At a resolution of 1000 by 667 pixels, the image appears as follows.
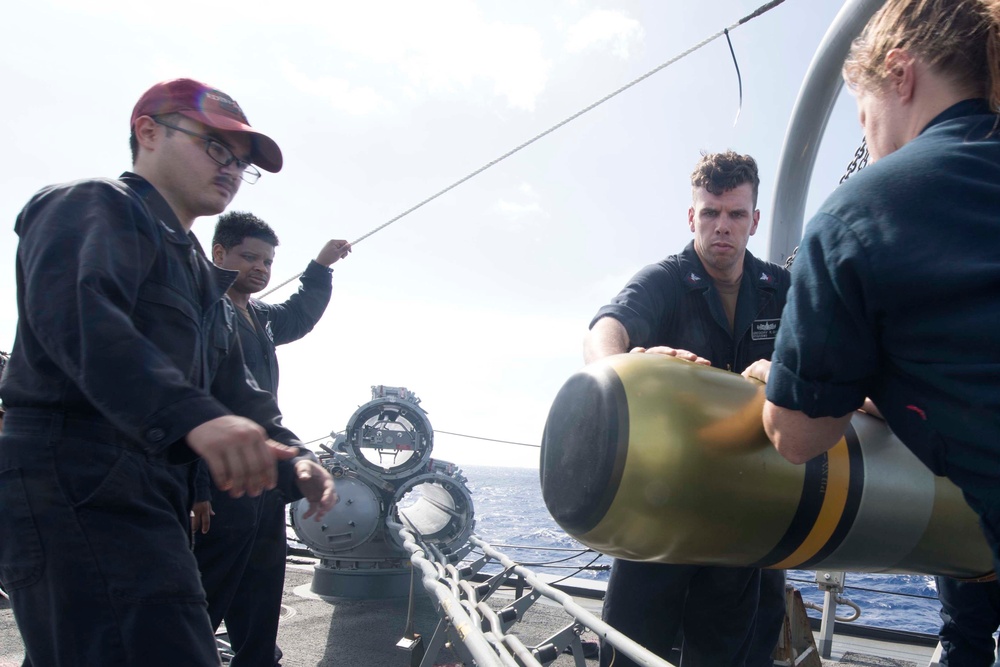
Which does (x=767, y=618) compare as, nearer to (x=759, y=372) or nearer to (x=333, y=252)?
(x=759, y=372)

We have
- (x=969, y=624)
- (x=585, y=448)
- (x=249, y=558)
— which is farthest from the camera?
(x=249, y=558)

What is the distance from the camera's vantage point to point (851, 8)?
309cm

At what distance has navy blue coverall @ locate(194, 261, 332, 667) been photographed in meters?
2.48

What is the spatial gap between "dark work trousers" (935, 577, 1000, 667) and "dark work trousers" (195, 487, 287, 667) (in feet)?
7.46

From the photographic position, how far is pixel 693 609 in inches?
92.5

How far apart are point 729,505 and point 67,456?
3.85ft

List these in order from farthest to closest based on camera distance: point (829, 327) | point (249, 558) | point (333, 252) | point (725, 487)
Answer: point (333, 252) → point (249, 558) → point (725, 487) → point (829, 327)

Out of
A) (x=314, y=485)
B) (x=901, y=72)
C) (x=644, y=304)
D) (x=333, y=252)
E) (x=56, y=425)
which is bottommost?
(x=314, y=485)

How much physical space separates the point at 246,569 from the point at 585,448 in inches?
81.0

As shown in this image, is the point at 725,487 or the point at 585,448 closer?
the point at 725,487

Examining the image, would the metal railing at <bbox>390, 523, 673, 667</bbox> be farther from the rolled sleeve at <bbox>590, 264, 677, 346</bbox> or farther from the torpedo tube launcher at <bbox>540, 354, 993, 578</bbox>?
the rolled sleeve at <bbox>590, 264, 677, 346</bbox>

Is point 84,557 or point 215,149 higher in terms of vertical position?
point 215,149

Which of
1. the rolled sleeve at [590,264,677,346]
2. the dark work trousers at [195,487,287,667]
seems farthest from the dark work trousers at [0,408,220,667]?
the rolled sleeve at [590,264,677,346]

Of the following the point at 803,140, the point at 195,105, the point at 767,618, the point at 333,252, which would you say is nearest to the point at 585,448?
the point at 195,105
